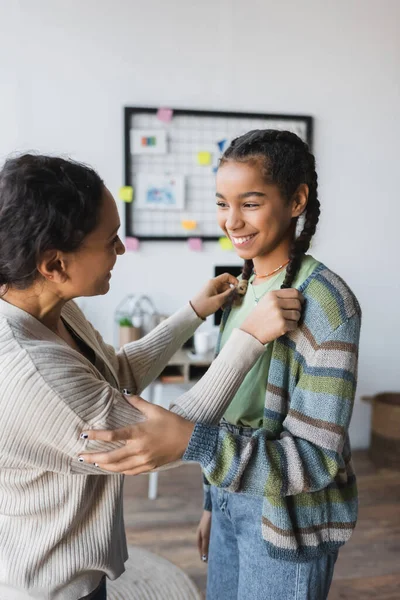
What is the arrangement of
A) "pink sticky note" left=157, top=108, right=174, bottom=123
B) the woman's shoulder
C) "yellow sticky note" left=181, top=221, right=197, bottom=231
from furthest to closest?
"yellow sticky note" left=181, top=221, right=197, bottom=231 < "pink sticky note" left=157, top=108, right=174, bottom=123 < the woman's shoulder

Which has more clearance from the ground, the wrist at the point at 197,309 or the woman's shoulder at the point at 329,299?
the woman's shoulder at the point at 329,299

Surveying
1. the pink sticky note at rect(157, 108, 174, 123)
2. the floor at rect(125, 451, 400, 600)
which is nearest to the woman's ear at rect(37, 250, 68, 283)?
the floor at rect(125, 451, 400, 600)

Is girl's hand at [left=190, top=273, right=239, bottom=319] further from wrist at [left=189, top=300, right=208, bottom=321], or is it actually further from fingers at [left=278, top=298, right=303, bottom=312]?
fingers at [left=278, top=298, right=303, bottom=312]

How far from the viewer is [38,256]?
0.89 m

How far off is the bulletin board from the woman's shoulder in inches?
85.9

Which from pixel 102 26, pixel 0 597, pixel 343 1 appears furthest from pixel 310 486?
pixel 343 1

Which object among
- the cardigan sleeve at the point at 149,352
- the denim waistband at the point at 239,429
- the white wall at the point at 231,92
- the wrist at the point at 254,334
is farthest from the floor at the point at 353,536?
the wrist at the point at 254,334

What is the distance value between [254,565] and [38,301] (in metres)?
0.65

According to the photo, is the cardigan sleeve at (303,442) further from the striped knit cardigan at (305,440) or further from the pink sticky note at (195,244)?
the pink sticky note at (195,244)

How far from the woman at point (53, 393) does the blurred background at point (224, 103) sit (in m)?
1.64

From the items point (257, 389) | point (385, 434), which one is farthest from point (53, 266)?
point (385, 434)

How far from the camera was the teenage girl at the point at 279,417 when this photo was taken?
880 mm

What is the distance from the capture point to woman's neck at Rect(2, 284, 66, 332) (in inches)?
37.0

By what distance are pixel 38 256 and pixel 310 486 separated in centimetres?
59
